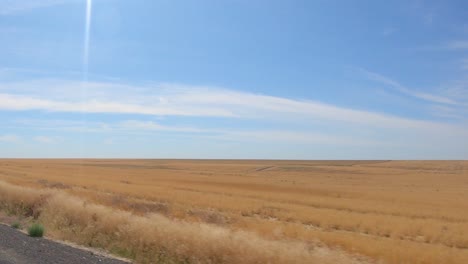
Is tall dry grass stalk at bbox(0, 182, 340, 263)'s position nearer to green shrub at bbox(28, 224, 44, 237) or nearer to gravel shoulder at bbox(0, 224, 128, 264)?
green shrub at bbox(28, 224, 44, 237)

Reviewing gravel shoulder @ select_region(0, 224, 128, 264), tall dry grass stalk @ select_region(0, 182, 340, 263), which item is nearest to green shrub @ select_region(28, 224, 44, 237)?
tall dry grass stalk @ select_region(0, 182, 340, 263)

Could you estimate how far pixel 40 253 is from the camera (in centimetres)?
1127

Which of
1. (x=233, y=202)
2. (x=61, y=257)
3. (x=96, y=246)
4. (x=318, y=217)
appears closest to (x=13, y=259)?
(x=61, y=257)

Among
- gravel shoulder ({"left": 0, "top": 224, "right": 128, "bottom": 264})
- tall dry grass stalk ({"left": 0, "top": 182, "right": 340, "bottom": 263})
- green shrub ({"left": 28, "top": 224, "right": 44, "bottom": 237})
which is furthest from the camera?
green shrub ({"left": 28, "top": 224, "right": 44, "bottom": 237})

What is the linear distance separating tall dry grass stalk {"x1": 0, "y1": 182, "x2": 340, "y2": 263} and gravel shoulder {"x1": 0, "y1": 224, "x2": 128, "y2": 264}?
0.85m

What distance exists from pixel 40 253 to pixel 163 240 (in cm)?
282

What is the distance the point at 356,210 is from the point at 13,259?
90.9 ft

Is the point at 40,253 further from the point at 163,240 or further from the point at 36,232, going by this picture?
the point at 36,232

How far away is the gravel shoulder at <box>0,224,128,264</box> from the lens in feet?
34.1

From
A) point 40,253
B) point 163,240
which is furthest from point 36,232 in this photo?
point 163,240

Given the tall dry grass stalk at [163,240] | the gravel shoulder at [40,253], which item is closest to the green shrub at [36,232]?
the tall dry grass stalk at [163,240]

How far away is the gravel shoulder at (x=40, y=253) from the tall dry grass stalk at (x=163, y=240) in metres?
0.85

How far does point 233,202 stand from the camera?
35.1m

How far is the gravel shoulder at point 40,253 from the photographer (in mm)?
10391
